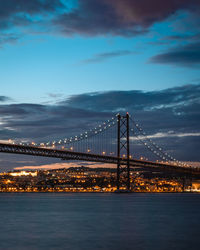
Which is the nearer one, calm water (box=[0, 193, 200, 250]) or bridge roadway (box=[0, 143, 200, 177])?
calm water (box=[0, 193, 200, 250])

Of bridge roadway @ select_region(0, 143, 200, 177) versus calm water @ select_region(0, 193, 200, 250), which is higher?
bridge roadway @ select_region(0, 143, 200, 177)

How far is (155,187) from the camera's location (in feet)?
369

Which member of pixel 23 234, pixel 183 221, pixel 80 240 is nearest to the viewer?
pixel 80 240

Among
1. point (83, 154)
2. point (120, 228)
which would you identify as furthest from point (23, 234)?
point (83, 154)

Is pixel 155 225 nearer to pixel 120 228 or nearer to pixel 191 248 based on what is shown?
pixel 120 228

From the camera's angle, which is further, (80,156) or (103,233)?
(80,156)

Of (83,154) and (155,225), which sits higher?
(83,154)

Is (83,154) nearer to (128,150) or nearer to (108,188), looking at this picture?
(128,150)

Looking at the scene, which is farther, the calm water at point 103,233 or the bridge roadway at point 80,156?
the bridge roadway at point 80,156

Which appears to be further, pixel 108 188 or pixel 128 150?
pixel 108 188

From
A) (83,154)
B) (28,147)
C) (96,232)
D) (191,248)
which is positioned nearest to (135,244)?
(191,248)

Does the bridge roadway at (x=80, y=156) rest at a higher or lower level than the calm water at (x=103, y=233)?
higher

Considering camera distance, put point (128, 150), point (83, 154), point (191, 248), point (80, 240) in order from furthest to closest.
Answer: point (128, 150), point (83, 154), point (80, 240), point (191, 248)

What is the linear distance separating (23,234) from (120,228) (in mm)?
5660
